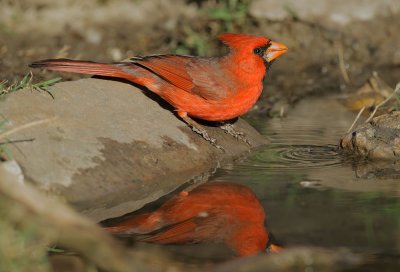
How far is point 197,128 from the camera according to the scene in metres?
5.93

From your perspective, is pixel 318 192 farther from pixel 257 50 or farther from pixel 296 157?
pixel 257 50

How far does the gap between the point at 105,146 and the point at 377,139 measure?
1.83 meters

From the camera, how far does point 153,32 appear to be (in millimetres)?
9328

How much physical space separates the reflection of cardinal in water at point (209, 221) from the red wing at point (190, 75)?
42.0 inches

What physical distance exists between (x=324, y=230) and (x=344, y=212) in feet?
1.11

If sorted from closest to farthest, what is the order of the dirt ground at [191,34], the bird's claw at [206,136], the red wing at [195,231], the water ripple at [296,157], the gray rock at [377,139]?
1. the red wing at [195,231]
2. the water ripple at [296,157]
3. the gray rock at [377,139]
4. the bird's claw at [206,136]
5. the dirt ground at [191,34]

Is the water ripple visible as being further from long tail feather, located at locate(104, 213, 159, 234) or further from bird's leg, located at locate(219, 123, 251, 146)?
long tail feather, located at locate(104, 213, 159, 234)

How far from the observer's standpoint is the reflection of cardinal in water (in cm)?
415

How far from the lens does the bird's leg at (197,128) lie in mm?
5906

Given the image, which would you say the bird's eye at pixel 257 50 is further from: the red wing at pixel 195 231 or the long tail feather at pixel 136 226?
the long tail feather at pixel 136 226

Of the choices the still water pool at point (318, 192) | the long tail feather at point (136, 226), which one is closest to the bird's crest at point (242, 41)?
the still water pool at point (318, 192)

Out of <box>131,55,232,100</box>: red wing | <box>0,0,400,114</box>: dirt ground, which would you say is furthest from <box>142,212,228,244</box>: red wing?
<box>0,0,400,114</box>: dirt ground

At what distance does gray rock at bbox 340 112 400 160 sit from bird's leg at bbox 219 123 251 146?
689mm

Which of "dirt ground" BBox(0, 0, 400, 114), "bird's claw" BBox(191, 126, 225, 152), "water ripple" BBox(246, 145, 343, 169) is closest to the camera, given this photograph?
"water ripple" BBox(246, 145, 343, 169)
